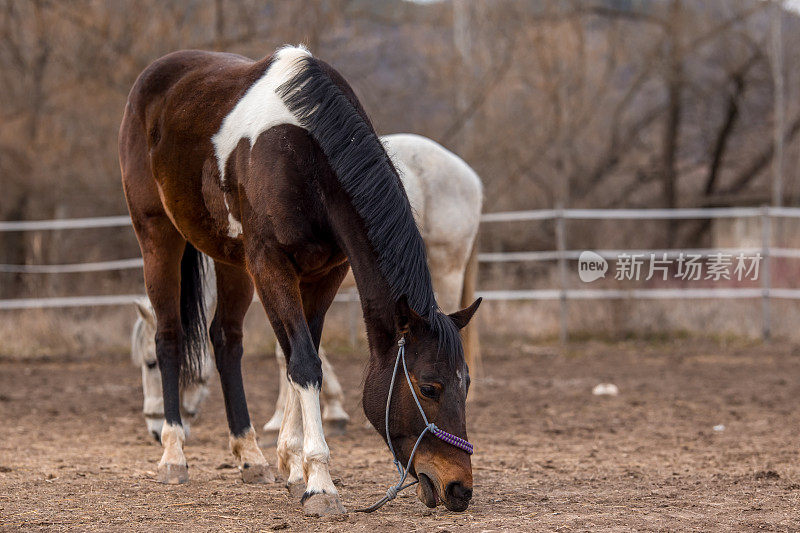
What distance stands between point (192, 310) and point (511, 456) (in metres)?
1.95

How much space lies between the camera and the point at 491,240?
47.5ft

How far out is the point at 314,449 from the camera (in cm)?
334

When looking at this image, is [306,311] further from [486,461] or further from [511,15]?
[511,15]

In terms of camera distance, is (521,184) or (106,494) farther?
(521,184)

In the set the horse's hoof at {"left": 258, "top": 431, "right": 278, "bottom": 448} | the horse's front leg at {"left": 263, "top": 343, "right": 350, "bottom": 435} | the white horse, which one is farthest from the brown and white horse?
the white horse

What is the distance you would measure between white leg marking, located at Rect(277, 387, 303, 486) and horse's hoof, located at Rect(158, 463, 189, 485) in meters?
0.61

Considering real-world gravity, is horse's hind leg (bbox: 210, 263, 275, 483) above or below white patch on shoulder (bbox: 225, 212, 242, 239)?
below

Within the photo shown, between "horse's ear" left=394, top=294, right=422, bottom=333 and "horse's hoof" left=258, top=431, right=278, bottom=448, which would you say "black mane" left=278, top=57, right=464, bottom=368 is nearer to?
"horse's ear" left=394, top=294, right=422, bottom=333

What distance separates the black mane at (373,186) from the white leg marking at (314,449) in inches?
22.2

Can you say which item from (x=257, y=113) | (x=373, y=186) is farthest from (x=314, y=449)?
(x=257, y=113)

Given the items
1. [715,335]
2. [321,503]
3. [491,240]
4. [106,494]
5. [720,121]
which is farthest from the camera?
[720,121]

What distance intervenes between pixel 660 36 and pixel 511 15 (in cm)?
295

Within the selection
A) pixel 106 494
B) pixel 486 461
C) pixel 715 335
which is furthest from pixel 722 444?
pixel 715 335

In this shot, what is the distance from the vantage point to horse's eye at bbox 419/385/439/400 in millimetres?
3148
